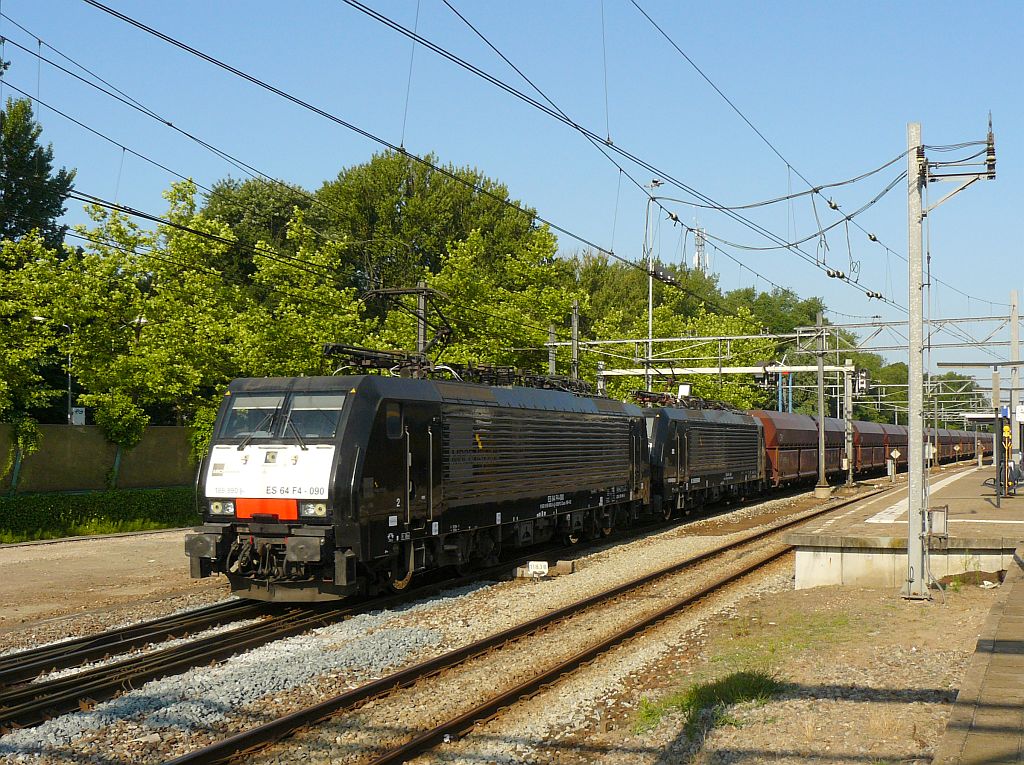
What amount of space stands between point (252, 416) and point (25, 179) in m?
32.6

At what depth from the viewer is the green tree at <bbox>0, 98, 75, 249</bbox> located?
140 feet

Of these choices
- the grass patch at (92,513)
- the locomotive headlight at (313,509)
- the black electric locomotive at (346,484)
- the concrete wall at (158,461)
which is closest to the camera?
the locomotive headlight at (313,509)

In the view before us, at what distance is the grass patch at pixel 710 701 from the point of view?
29.4 ft

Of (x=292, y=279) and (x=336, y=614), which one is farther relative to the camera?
(x=292, y=279)

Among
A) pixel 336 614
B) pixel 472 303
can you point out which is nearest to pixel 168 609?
pixel 336 614

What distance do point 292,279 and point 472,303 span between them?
8491 mm

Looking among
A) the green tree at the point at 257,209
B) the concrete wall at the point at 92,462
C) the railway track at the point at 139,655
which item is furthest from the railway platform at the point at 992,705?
the green tree at the point at 257,209

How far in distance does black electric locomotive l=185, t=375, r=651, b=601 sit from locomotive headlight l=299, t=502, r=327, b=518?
0.05ft

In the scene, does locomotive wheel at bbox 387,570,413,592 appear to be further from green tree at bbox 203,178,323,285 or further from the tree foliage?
green tree at bbox 203,178,323,285

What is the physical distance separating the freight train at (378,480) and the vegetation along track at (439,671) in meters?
2.40

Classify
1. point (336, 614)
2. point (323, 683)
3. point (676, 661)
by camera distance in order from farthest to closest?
point (336, 614), point (676, 661), point (323, 683)

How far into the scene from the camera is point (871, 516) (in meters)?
22.5

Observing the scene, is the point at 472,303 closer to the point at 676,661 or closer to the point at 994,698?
the point at 676,661

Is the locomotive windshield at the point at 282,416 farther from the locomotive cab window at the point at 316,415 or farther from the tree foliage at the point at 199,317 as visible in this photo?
the tree foliage at the point at 199,317
